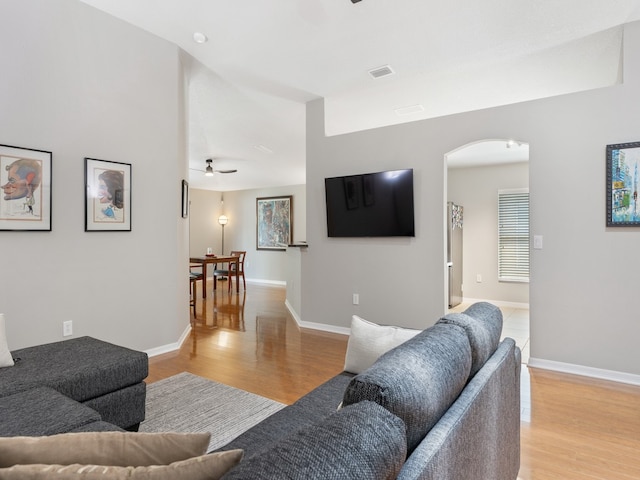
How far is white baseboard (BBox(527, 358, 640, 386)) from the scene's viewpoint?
3062 millimetres

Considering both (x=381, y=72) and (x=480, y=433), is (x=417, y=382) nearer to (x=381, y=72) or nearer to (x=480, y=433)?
(x=480, y=433)

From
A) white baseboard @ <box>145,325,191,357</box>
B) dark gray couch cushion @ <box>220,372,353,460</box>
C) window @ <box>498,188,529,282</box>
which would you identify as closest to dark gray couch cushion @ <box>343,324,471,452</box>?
dark gray couch cushion @ <box>220,372,353,460</box>

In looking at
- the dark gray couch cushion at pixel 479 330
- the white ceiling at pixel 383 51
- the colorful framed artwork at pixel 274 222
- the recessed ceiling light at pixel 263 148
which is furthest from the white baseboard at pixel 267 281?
the dark gray couch cushion at pixel 479 330

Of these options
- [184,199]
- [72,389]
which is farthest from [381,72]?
[72,389]

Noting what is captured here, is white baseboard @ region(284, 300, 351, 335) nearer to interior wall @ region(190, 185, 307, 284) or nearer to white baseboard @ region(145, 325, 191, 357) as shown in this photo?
white baseboard @ region(145, 325, 191, 357)

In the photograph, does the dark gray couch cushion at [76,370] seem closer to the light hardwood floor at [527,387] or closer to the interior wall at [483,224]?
the light hardwood floor at [527,387]

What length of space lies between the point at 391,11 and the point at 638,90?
211 centimetres

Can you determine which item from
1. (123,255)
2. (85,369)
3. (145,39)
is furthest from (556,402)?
(145,39)

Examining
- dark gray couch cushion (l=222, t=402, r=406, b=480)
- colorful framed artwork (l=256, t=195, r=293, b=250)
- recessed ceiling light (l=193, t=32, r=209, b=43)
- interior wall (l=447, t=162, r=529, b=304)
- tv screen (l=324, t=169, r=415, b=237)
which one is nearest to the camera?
dark gray couch cushion (l=222, t=402, r=406, b=480)

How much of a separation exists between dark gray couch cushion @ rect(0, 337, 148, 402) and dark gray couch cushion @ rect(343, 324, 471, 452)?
5.32 feet

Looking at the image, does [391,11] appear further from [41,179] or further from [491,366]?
[41,179]

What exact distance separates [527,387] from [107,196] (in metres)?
3.90

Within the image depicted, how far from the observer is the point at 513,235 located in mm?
6277

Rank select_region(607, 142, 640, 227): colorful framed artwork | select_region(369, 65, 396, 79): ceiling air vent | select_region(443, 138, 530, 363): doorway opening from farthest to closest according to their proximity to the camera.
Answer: select_region(443, 138, 530, 363): doorway opening < select_region(369, 65, 396, 79): ceiling air vent < select_region(607, 142, 640, 227): colorful framed artwork
